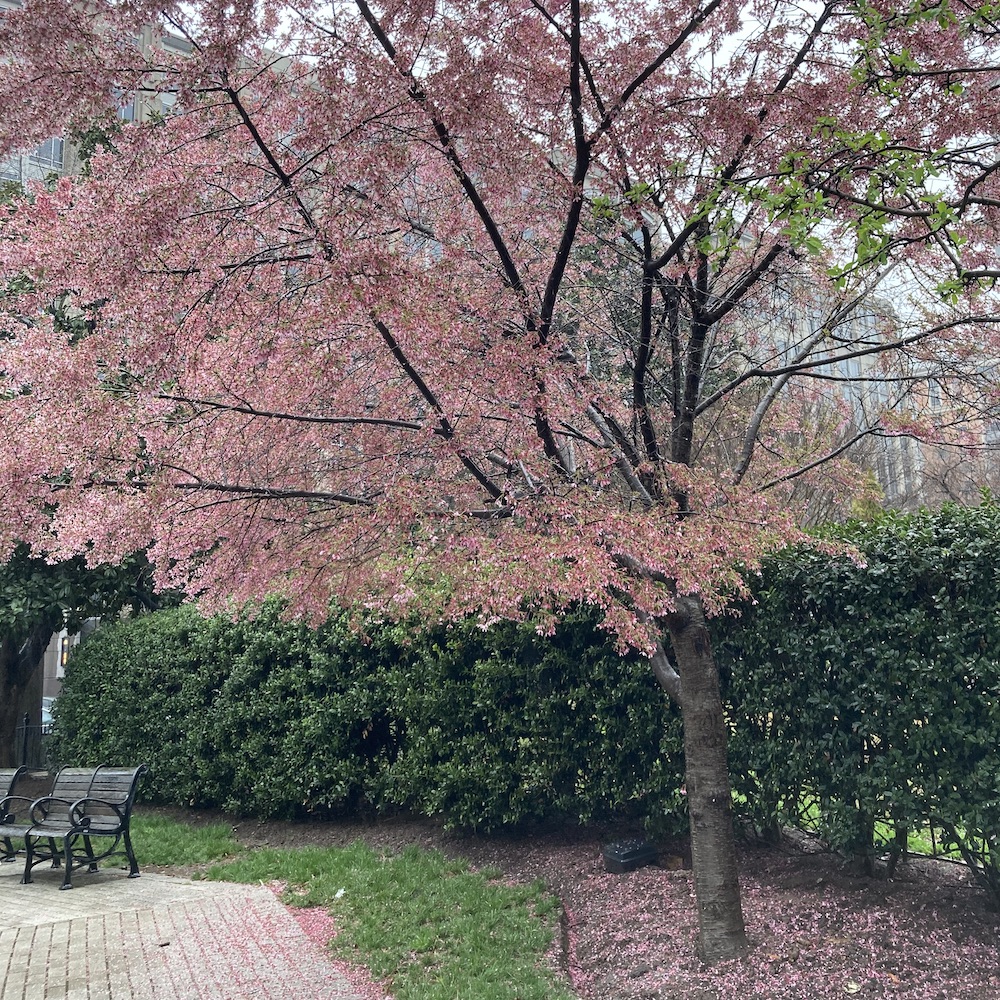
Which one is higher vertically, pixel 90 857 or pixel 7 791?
pixel 7 791

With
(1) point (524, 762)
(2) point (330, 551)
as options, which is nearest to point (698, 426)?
(1) point (524, 762)

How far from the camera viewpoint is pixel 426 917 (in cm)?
521

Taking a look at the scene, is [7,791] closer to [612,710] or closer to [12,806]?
[12,806]

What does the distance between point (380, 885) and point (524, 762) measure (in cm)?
138

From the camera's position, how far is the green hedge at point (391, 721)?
603 centimetres

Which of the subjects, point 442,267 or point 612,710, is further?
point 612,710

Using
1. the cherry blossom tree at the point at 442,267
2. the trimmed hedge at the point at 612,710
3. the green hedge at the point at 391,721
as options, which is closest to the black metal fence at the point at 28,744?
the green hedge at the point at 391,721

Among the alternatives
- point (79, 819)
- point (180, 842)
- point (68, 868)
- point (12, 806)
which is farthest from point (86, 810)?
point (12, 806)

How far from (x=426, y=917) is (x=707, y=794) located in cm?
209

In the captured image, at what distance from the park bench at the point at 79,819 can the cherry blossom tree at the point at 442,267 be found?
305 centimetres

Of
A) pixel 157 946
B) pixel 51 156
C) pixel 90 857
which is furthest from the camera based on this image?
pixel 51 156

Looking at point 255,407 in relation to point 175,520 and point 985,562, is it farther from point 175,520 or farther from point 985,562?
point 985,562

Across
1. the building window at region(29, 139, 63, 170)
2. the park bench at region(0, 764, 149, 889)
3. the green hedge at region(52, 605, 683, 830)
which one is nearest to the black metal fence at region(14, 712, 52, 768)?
the green hedge at region(52, 605, 683, 830)

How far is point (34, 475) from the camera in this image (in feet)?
13.2
